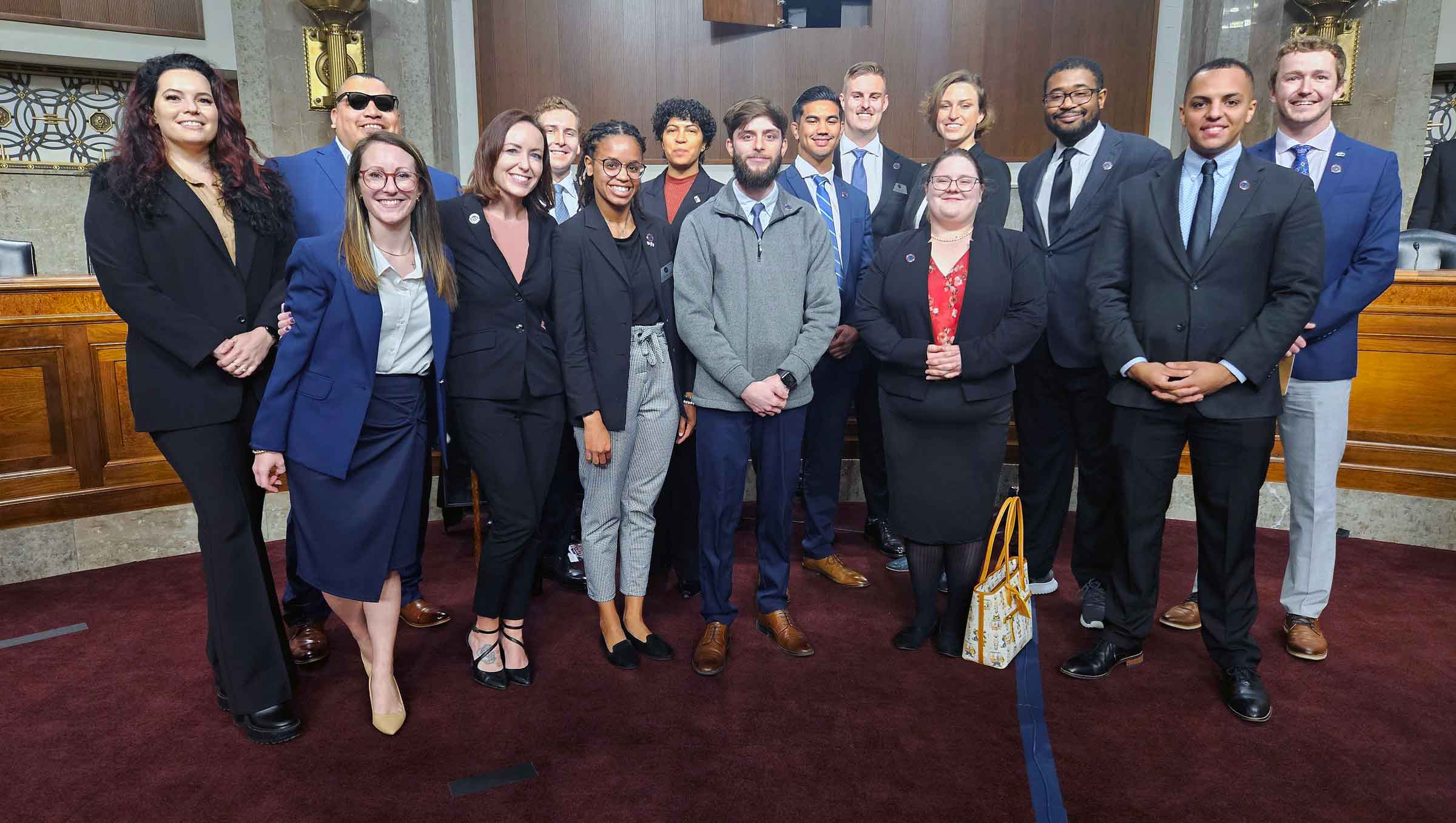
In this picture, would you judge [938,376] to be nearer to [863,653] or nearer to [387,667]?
[863,653]

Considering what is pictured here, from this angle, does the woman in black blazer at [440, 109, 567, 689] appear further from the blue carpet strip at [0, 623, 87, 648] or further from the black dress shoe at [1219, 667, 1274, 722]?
the black dress shoe at [1219, 667, 1274, 722]

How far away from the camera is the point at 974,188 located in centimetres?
256

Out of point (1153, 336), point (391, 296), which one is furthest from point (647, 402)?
point (1153, 336)

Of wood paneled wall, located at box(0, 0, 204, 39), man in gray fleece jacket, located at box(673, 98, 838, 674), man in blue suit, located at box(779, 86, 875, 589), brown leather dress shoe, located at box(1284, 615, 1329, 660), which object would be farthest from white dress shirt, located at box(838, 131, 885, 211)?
wood paneled wall, located at box(0, 0, 204, 39)

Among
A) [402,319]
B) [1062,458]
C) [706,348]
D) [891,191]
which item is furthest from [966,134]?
[402,319]

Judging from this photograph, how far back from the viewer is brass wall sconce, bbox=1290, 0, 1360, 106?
5129 mm

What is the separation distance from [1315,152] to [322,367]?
2854mm

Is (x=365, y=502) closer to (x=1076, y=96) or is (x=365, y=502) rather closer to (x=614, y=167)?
(x=614, y=167)

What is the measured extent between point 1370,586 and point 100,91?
8.15 meters

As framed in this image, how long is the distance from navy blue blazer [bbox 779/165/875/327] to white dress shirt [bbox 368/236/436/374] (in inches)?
58.4

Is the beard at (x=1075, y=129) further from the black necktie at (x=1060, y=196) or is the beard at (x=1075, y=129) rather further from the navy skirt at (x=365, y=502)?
the navy skirt at (x=365, y=502)

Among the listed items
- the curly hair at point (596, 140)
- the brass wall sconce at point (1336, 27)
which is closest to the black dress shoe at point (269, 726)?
the curly hair at point (596, 140)

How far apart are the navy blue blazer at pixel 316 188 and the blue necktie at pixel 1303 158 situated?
2814 mm

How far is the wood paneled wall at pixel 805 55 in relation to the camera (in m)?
6.08
